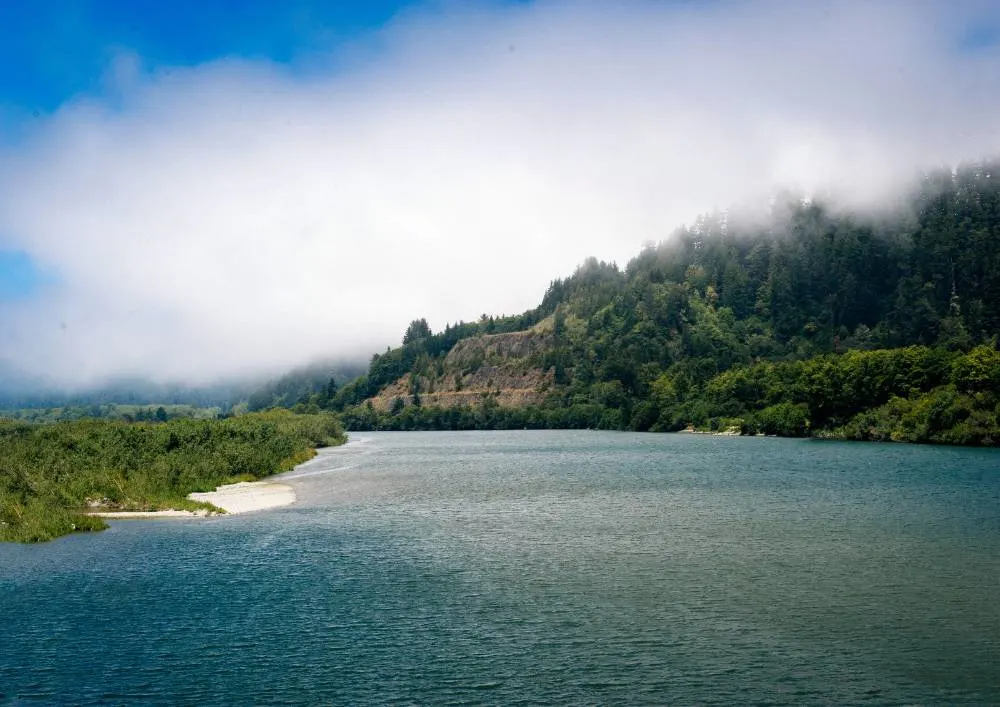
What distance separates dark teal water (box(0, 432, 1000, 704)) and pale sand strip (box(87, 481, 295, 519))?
3.67 metres

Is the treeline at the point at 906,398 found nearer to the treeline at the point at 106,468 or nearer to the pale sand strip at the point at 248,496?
the pale sand strip at the point at 248,496

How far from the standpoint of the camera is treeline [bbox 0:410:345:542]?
63312 millimetres

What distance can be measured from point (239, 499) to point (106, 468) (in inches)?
545

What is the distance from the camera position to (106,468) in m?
80.6

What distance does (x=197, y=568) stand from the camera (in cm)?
4781

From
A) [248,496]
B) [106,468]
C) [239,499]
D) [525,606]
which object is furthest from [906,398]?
[525,606]

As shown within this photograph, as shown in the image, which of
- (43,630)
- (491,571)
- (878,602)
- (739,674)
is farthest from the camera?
(491,571)

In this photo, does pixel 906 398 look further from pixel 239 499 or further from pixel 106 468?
pixel 106 468

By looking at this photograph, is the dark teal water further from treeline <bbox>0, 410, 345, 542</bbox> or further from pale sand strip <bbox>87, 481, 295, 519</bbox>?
treeline <bbox>0, 410, 345, 542</bbox>

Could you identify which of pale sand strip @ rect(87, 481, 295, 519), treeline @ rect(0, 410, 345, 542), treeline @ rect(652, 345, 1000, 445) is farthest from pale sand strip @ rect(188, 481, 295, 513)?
treeline @ rect(652, 345, 1000, 445)

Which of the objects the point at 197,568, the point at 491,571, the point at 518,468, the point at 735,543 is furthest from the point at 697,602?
the point at 518,468

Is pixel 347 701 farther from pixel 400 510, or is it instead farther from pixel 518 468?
pixel 518 468

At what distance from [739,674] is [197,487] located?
247 feet

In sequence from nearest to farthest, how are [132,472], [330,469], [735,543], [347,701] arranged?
1. [347,701]
2. [735,543]
3. [132,472]
4. [330,469]
